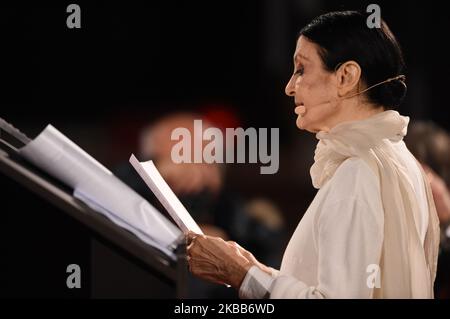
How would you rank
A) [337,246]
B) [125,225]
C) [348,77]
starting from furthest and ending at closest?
[348,77] → [337,246] → [125,225]

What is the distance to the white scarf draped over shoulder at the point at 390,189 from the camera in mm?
1426

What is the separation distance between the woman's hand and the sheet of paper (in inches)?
9.2

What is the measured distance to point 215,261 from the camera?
4.73 ft

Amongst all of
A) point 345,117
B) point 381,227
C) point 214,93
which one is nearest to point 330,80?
point 345,117

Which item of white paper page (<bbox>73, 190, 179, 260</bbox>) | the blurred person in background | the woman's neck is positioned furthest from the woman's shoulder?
the blurred person in background

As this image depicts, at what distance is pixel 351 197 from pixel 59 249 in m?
0.48

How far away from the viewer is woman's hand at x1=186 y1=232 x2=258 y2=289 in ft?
4.73

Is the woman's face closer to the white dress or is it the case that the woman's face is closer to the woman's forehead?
the woman's forehead

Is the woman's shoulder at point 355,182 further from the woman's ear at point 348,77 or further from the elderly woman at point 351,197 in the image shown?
the woman's ear at point 348,77

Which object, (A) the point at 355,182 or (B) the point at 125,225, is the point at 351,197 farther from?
(B) the point at 125,225

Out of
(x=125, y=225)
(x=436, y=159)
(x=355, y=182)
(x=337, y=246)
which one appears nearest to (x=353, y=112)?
(x=355, y=182)

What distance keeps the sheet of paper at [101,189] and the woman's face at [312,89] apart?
454 millimetres

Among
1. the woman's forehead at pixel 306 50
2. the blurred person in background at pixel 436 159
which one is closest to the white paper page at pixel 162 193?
the woman's forehead at pixel 306 50

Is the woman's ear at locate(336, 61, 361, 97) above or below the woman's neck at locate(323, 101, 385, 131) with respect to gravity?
above
